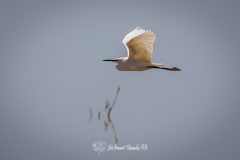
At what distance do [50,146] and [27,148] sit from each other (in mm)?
2528

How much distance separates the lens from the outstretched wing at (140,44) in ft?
26.0

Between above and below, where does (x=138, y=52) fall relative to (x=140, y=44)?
below

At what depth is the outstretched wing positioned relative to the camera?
26.0 feet

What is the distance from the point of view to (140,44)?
8039mm

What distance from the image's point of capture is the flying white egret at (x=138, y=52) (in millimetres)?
7938

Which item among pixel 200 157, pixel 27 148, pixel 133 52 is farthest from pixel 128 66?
pixel 27 148

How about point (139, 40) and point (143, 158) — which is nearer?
point (139, 40)

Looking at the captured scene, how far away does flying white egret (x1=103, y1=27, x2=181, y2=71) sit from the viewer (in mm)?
7938

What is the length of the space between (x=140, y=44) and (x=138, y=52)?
0.22 meters

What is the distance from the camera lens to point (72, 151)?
100.0ft

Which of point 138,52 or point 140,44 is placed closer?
point 140,44

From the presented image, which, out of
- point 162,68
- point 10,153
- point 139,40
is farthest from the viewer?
point 10,153

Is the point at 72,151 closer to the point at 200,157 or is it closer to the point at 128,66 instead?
the point at 200,157

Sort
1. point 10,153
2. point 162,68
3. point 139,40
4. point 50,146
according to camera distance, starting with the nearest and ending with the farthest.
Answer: point 139,40, point 162,68, point 10,153, point 50,146
